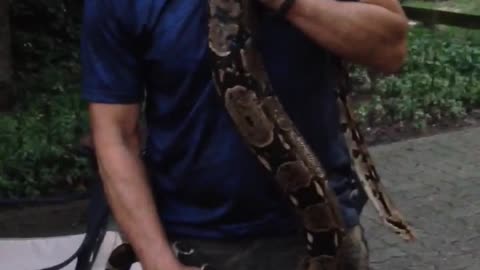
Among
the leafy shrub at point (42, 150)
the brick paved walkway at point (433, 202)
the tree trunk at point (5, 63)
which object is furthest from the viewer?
the tree trunk at point (5, 63)

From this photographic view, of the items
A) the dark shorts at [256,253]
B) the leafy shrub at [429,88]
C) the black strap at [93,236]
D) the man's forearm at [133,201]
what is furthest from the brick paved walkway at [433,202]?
the man's forearm at [133,201]

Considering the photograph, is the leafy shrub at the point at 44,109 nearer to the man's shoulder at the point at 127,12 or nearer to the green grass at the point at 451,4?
the man's shoulder at the point at 127,12

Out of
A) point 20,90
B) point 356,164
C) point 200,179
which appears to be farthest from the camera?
point 20,90

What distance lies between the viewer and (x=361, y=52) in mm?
2594

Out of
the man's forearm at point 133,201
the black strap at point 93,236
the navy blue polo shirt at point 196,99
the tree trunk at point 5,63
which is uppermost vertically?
the navy blue polo shirt at point 196,99

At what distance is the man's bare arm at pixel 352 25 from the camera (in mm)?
2531

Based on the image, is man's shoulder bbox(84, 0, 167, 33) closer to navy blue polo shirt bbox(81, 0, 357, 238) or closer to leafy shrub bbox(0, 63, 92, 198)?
navy blue polo shirt bbox(81, 0, 357, 238)

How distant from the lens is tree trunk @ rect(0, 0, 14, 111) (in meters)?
9.38

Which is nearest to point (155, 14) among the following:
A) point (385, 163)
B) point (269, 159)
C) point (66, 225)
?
point (269, 159)

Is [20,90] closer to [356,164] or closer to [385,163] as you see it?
[385,163]

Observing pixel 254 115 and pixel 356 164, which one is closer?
pixel 254 115

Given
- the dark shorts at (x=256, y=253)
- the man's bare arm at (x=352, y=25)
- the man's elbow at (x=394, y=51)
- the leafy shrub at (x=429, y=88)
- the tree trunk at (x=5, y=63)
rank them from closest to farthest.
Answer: the man's bare arm at (x=352, y=25) → the man's elbow at (x=394, y=51) → the dark shorts at (x=256, y=253) → the tree trunk at (x=5, y=63) → the leafy shrub at (x=429, y=88)

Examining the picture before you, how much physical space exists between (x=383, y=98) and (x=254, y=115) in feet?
24.6

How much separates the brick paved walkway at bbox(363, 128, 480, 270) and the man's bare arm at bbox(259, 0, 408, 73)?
365 cm
